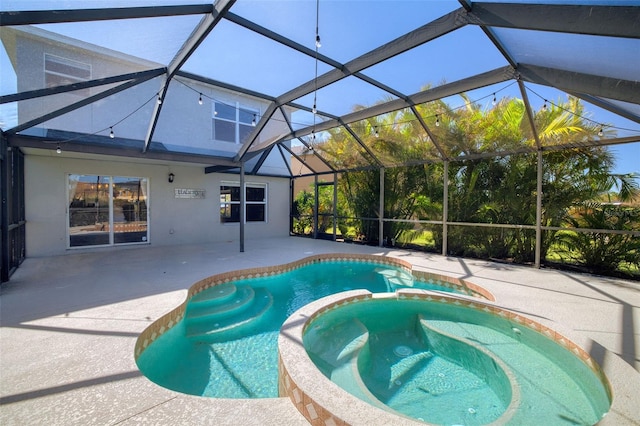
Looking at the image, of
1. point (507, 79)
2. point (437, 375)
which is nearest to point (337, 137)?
point (507, 79)

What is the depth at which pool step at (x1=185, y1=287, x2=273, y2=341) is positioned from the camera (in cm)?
413

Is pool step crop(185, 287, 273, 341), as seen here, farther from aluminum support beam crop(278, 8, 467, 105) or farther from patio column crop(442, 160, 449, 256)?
patio column crop(442, 160, 449, 256)

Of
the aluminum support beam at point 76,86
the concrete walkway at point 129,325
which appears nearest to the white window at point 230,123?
the aluminum support beam at point 76,86

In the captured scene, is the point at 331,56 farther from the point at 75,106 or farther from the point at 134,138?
the point at 134,138

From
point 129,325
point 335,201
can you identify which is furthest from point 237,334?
point 335,201

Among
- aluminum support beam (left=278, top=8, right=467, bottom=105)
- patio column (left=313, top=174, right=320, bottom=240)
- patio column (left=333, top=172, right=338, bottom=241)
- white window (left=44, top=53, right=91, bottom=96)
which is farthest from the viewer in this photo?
patio column (left=313, top=174, right=320, bottom=240)

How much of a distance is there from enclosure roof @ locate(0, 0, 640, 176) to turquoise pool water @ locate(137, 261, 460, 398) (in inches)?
149

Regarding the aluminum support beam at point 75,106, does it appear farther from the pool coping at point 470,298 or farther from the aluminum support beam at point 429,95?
the aluminum support beam at point 429,95

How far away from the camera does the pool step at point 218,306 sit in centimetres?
454

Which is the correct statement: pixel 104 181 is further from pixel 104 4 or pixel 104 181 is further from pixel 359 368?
pixel 359 368

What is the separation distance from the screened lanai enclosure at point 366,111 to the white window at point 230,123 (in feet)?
0.16

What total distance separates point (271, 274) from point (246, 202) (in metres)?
5.47

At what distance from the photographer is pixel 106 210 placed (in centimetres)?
826

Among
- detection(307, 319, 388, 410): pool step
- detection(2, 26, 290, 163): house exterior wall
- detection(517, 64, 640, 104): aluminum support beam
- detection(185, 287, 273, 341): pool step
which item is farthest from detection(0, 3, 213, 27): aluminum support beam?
detection(517, 64, 640, 104): aluminum support beam
